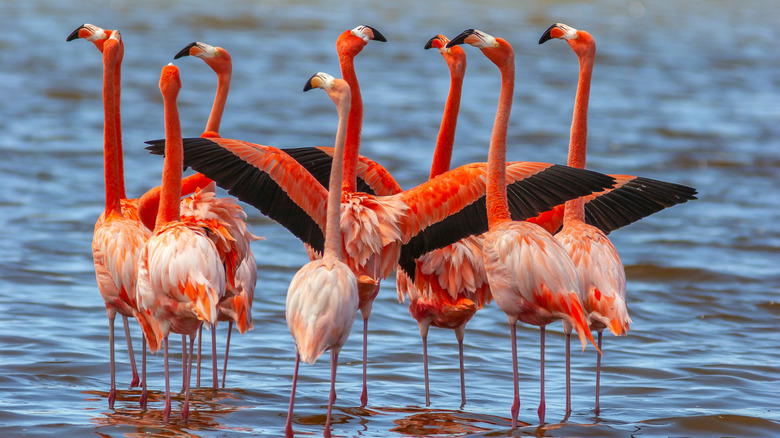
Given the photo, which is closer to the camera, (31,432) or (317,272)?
(317,272)

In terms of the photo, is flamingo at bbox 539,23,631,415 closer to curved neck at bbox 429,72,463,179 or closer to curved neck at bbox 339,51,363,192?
curved neck at bbox 429,72,463,179

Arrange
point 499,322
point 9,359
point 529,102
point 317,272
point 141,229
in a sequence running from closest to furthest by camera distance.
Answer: point 317,272, point 141,229, point 9,359, point 499,322, point 529,102

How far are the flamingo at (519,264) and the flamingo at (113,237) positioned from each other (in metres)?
2.07

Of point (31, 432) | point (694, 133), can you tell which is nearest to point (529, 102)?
point (694, 133)

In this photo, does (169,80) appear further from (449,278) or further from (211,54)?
(449,278)

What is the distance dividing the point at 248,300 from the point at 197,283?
4.36ft

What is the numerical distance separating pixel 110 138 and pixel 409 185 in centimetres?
818

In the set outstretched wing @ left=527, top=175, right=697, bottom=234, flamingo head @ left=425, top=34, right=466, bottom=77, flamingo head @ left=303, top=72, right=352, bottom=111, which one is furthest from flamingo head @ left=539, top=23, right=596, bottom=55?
flamingo head @ left=303, top=72, right=352, bottom=111

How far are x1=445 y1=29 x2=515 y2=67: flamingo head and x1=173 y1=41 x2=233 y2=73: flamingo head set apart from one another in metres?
1.51

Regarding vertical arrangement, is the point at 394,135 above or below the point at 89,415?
above

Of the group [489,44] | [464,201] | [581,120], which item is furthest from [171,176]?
[581,120]

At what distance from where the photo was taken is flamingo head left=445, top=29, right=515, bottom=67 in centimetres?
586

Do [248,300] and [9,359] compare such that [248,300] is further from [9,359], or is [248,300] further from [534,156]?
[534,156]

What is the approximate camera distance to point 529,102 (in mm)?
21906
